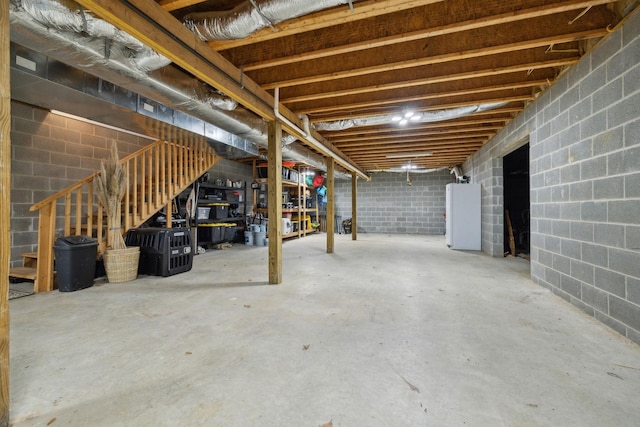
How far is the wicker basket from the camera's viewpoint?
344cm

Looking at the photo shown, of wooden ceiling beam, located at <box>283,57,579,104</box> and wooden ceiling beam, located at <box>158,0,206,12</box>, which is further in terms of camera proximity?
wooden ceiling beam, located at <box>283,57,579,104</box>

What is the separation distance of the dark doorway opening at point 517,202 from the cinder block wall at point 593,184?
2.83 metres

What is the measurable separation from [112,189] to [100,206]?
30cm

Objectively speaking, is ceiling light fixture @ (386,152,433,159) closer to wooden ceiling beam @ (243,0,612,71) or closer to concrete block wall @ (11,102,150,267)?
wooden ceiling beam @ (243,0,612,71)

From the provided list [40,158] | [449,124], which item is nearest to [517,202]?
[449,124]

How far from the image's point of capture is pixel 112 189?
351cm

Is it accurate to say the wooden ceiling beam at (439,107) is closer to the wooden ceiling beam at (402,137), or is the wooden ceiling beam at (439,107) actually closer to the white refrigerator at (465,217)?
the wooden ceiling beam at (402,137)

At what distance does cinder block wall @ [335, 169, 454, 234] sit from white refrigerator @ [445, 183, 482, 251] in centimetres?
343

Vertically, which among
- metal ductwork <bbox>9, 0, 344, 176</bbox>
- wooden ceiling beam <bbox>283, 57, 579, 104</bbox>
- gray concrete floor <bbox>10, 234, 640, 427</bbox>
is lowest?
gray concrete floor <bbox>10, 234, 640, 427</bbox>

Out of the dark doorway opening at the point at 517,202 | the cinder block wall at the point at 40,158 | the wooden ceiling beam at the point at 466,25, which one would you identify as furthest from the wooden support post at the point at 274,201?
the dark doorway opening at the point at 517,202

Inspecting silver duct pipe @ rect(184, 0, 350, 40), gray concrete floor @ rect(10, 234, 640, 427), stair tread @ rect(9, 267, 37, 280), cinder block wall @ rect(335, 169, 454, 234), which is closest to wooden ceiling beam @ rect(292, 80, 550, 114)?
silver duct pipe @ rect(184, 0, 350, 40)

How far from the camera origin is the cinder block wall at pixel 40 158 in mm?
3631

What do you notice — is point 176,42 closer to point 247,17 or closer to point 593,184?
point 247,17

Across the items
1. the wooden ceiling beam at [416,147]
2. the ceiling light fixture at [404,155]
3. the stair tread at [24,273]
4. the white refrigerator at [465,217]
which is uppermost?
the wooden ceiling beam at [416,147]
